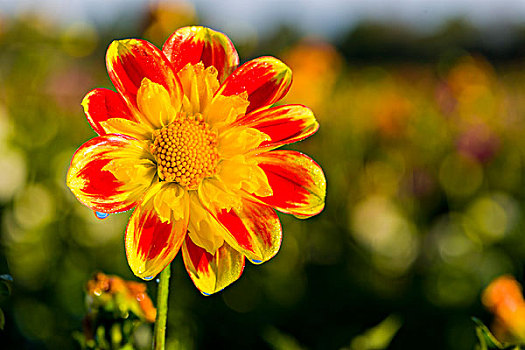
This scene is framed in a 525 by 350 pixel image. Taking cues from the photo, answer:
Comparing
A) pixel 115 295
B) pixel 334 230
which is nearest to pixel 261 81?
pixel 115 295

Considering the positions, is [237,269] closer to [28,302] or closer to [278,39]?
[28,302]

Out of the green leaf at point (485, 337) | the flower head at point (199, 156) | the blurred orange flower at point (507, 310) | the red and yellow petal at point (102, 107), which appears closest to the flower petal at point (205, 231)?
the flower head at point (199, 156)

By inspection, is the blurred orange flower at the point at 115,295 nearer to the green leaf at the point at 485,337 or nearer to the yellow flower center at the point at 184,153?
the yellow flower center at the point at 184,153

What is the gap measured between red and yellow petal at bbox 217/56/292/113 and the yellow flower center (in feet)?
0.15

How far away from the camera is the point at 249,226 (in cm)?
53

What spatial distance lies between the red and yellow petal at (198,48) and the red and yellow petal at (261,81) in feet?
0.08

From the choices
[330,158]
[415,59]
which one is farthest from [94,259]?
[415,59]

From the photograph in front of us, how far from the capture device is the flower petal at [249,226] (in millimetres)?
513

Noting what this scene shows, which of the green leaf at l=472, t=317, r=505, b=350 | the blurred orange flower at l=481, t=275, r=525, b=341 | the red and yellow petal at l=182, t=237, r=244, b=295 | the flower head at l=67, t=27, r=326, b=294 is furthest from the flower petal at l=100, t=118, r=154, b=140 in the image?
the blurred orange flower at l=481, t=275, r=525, b=341

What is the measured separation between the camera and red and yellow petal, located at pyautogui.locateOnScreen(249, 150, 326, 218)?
0.53 meters

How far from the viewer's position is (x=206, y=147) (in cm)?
54

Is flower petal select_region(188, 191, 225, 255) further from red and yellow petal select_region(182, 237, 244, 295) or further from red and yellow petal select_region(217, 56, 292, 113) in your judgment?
red and yellow petal select_region(217, 56, 292, 113)

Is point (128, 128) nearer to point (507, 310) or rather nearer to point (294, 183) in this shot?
point (294, 183)

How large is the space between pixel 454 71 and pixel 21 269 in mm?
1516
